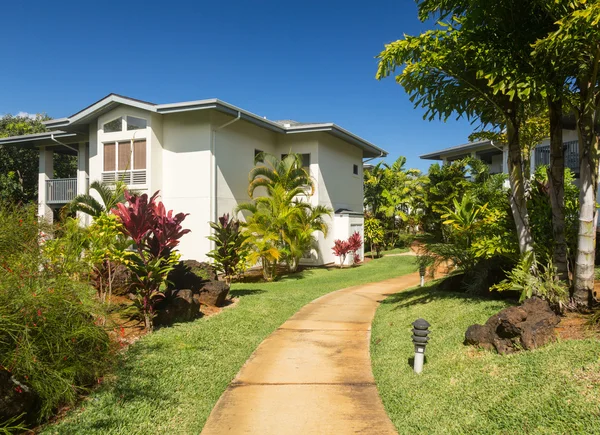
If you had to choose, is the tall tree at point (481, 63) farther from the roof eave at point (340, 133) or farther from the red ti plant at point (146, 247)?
the roof eave at point (340, 133)

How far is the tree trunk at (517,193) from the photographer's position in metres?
7.29

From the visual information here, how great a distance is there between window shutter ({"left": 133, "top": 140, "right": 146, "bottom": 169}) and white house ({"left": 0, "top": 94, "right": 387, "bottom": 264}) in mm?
40

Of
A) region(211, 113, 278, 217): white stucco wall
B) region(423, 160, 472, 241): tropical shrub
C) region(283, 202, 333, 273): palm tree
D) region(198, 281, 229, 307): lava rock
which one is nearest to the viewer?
region(198, 281, 229, 307): lava rock

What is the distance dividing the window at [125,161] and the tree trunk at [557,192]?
14.5 metres

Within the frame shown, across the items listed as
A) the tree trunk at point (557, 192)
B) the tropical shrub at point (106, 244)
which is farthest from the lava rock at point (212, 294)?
the tree trunk at point (557, 192)

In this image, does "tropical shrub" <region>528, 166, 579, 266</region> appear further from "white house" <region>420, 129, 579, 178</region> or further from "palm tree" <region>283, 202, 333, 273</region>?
"white house" <region>420, 129, 579, 178</region>

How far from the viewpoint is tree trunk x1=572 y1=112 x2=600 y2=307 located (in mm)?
6359

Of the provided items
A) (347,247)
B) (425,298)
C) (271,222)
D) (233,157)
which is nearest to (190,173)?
(233,157)

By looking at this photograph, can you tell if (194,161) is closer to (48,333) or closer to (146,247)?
(146,247)

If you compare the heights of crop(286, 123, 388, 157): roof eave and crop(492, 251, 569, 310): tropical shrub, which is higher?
crop(286, 123, 388, 157): roof eave

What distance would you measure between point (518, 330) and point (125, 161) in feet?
53.6

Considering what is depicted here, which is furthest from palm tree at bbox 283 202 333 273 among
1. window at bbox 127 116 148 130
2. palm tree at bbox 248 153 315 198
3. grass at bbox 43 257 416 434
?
window at bbox 127 116 148 130

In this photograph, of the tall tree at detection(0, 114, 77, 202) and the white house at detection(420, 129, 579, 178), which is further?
the tall tree at detection(0, 114, 77, 202)

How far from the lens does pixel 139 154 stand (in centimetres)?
1741
